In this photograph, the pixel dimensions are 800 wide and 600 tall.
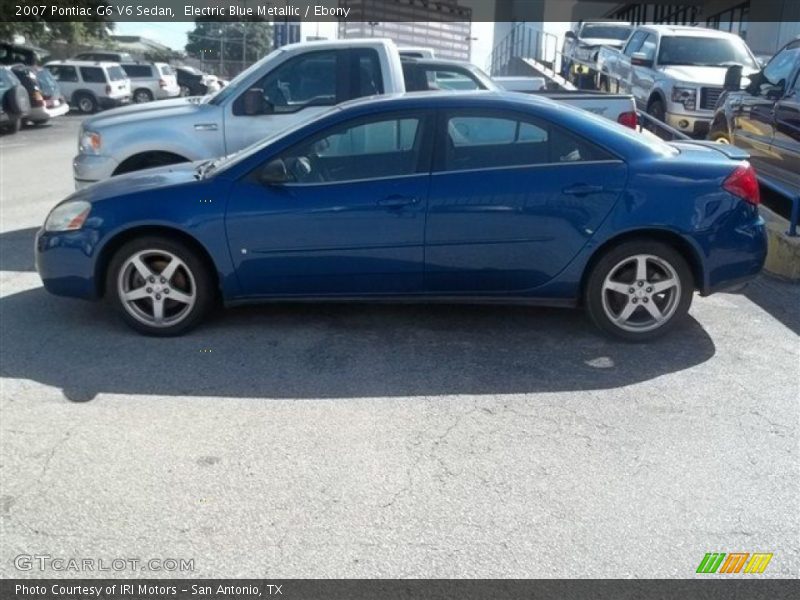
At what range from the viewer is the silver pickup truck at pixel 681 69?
13.8m

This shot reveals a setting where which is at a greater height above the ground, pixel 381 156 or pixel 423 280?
pixel 381 156

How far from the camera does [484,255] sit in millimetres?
5859

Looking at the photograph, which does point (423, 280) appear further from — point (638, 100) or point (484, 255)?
point (638, 100)

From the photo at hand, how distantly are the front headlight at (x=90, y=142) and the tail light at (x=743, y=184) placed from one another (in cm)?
582

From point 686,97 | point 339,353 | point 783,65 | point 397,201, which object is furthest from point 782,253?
point 686,97

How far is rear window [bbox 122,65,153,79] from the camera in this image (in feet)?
133

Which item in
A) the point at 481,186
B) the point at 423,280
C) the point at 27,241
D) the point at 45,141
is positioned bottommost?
the point at 45,141

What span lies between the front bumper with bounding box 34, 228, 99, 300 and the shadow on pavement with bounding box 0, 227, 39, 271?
1932 mm

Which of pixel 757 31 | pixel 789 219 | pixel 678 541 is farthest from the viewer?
pixel 757 31

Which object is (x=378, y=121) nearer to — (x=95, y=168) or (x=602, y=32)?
(x=95, y=168)

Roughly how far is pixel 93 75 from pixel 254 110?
3049cm

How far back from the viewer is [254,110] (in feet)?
28.2

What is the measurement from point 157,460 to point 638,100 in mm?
13458

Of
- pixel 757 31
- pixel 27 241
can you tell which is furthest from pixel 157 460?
pixel 757 31
